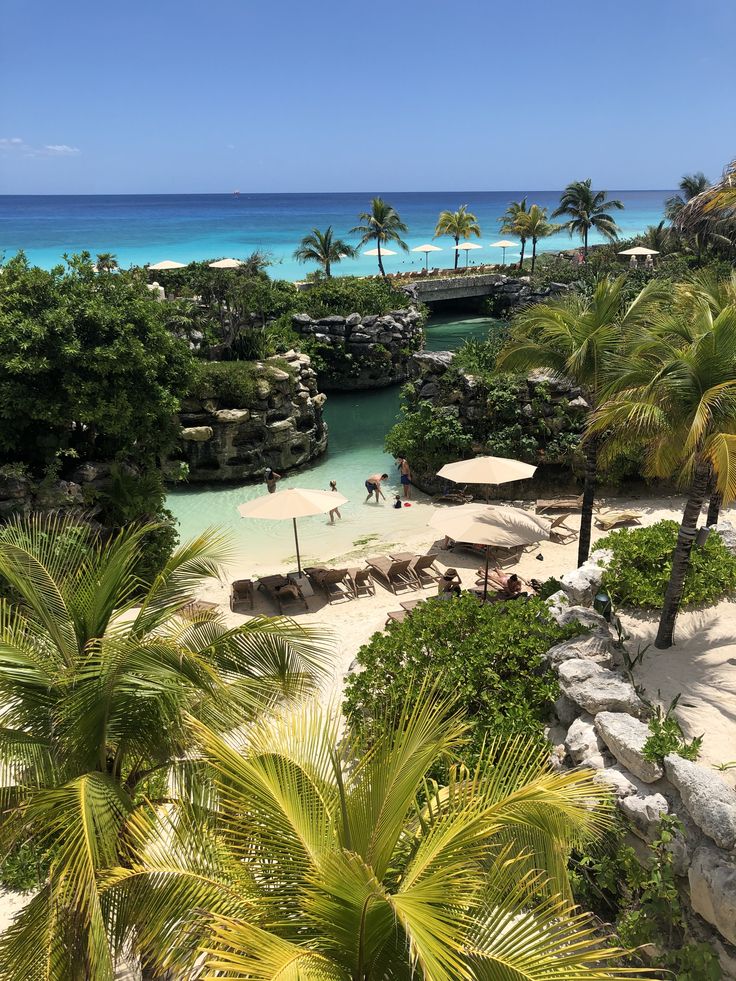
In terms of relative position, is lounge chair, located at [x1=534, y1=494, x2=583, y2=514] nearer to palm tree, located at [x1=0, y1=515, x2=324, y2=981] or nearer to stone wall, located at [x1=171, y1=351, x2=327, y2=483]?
stone wall, located at [x1=171, y1=351, x2=327, y2=483]

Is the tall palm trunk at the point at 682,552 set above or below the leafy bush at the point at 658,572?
above

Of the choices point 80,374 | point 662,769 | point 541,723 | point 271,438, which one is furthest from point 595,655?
point 271,438

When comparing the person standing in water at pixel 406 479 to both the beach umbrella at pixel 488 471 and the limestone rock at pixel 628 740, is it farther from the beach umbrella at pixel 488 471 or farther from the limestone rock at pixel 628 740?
the limestone rock at pixel 628 740

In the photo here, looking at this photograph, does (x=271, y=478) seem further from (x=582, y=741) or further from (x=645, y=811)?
(x=645, y=811)

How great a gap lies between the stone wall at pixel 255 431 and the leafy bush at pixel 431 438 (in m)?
3.88

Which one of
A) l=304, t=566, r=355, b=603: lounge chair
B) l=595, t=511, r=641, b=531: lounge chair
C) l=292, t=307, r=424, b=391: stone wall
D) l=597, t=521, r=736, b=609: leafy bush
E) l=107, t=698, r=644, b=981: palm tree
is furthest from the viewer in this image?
l=292, t=307, r=424, b=391: stone wall

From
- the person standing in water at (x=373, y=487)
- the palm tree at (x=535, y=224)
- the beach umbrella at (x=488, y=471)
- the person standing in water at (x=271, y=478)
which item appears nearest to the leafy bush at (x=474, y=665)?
the beach umbrella at (x=488, y=471)

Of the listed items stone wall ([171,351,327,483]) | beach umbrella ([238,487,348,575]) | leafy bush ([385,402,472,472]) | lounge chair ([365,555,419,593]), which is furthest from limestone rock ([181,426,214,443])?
lounge chair ([365,555,419,593])

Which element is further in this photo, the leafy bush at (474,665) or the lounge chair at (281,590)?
the lounge chair at (281,590)

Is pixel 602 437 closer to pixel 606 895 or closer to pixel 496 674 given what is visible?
pixel 496 674

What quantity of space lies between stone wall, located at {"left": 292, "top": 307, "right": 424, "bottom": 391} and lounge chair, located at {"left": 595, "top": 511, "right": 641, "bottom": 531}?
60.8ft

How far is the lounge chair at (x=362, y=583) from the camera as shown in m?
13.5

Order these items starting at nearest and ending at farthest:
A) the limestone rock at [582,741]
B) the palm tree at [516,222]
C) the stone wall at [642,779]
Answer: the stone wall at [642,779], the limestone rock at [582,741], the palm tree at [516,222]

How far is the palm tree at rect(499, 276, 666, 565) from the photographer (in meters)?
11.3
